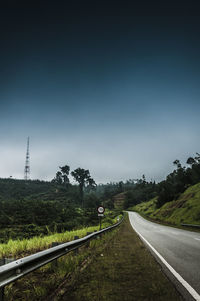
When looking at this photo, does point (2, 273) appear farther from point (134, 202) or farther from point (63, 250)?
point (134, 202)

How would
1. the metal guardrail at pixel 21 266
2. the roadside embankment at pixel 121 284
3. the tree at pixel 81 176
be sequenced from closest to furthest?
the metal guardrail at pixel 21 266, the roadside embankment at pixel 121 284, the tree at pixel 81 176

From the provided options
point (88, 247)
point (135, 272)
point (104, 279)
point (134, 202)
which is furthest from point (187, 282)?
point (134, 202)

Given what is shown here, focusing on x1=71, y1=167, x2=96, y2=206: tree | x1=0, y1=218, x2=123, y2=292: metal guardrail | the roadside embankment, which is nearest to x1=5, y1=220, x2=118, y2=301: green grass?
the roadside embankment

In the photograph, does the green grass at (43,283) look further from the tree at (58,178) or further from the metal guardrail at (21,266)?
the tree at (58,178)

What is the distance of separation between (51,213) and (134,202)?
12049cm

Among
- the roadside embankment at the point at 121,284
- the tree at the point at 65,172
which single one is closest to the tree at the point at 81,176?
the tree at the point at 65,172

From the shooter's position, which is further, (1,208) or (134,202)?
(134,202)

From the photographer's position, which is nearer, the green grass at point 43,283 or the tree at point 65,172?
the green grass at point 43,283

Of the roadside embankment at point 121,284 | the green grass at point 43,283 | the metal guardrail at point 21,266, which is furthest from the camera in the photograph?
the roadside embankment at point 121,284

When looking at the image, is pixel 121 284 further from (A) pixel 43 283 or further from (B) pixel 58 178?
(B) pixel 58 178

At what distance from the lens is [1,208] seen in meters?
34.7

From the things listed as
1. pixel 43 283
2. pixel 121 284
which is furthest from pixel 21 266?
pixel 121 284

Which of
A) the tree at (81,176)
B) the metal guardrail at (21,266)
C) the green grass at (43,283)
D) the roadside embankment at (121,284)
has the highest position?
the tree at (81,176)

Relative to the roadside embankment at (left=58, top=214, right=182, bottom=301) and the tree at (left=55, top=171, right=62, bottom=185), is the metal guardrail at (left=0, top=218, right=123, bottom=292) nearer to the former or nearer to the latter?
the roadside embankment at (left=58, top=214, right=182, bottom=301)
